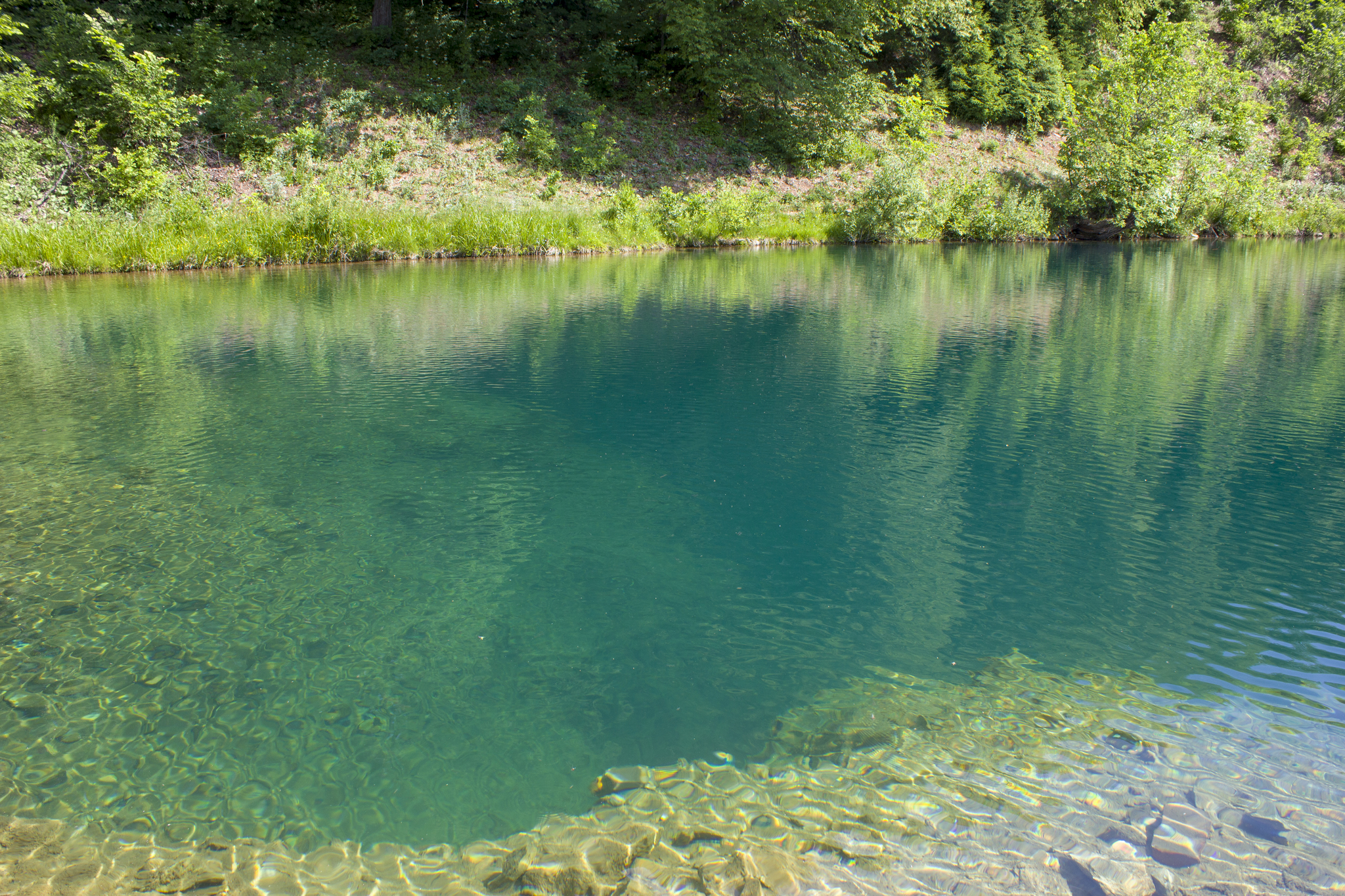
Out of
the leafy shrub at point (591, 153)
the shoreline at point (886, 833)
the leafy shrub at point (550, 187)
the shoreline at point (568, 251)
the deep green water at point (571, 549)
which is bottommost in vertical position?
the shoreline at point (886, 833)

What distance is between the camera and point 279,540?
248 inches

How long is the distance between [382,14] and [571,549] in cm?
3820

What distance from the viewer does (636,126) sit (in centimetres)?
3762

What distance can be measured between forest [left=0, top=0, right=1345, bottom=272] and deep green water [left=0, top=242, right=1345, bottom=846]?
603 inches

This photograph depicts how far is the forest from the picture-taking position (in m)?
26.0

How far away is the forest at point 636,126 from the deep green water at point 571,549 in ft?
50.2

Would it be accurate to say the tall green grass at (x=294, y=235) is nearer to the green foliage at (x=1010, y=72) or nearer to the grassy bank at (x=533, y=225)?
the grassy bank at (x=533, y=225)

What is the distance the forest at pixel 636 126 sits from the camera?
26.0m

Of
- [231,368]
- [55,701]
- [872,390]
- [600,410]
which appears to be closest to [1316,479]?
[872,390]

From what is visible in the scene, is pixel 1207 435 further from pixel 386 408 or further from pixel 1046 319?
pixel 386 408

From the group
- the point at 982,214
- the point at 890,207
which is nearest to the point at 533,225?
the point at 890,207

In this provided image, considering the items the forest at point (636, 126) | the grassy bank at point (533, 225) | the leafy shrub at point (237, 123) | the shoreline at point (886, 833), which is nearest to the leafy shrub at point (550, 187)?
the forest at point (636, 126)

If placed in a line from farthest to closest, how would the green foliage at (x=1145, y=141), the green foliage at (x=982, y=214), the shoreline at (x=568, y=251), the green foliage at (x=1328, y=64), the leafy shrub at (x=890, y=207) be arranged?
the green foliage at (x=1328, y=64) < the green foliage at (x=982, y=214) < the green foliage at (x=1145, y=141) < the leafy shrub at (x=890, y=207) < the shoreline at (x=568, y=251)

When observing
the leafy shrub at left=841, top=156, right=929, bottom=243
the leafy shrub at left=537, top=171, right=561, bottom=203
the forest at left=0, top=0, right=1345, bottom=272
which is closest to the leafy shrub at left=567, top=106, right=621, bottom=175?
the forest at left=0, top=0, right=1345, bottom=272
